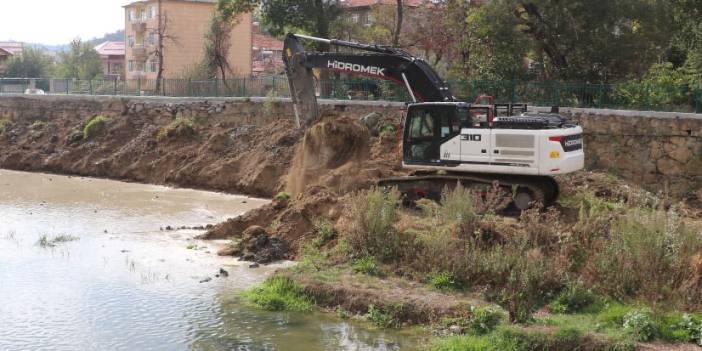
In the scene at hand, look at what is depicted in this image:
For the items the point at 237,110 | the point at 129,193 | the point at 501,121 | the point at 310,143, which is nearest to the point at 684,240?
the point at 501,121

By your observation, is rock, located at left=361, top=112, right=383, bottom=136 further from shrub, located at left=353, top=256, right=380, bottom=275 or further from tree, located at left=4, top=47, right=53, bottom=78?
tree, located at left=4, top=47, right=53, bottom=78

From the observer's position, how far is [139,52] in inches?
2571

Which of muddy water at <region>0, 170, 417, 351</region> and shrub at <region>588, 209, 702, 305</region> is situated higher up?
shrub at <region>588, 209, 702, 305</region>

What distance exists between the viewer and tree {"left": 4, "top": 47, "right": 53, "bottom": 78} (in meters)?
72.0

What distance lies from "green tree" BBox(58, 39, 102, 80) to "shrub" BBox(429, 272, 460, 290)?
2532 inches

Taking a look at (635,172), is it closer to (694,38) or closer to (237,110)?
(694,38)

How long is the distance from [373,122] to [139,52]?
4503cm

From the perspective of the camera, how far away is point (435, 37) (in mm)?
34531

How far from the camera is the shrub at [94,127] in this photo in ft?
106

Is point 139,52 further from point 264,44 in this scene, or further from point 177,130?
point 177,130

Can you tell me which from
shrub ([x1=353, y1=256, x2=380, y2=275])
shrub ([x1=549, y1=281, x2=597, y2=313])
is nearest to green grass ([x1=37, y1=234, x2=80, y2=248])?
shrub ([x1=353, y1=256, x2=380, y2=275])

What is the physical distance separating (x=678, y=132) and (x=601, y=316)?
10950 mm

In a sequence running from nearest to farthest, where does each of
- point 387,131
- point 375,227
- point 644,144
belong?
point 375,227 → point 644,144 → point 387,131

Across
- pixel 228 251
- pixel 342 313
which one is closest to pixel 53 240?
pixel 228 251
